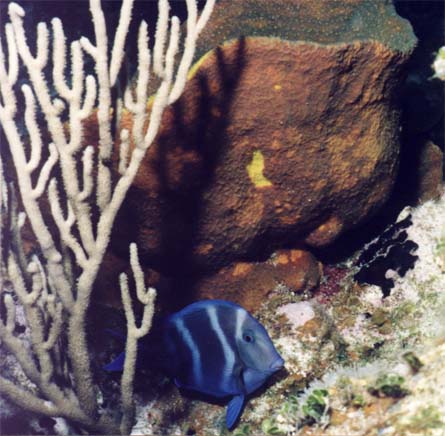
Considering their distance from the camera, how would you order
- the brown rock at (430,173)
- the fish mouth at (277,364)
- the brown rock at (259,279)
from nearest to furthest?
1. the fish mouth at (277,364)
2. the brown rock at (259,279)
3. the brown rock at (430,173)

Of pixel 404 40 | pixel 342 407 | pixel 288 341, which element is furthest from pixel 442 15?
pixel 342 407

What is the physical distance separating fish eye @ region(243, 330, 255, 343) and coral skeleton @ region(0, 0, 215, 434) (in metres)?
0.55

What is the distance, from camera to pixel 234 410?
2.59 metres

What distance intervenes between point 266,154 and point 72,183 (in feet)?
3.52

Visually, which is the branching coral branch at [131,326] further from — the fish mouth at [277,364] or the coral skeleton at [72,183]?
the fish mouth at [277,364]

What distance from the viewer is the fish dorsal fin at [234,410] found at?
2564 mm

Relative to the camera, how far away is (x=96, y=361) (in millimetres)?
3070

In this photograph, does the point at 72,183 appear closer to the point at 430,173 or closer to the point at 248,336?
the point at 248,336

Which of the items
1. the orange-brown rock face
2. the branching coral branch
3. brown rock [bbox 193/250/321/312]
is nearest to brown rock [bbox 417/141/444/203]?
the orange-brown rock face

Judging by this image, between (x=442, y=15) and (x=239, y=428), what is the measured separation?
3660mm

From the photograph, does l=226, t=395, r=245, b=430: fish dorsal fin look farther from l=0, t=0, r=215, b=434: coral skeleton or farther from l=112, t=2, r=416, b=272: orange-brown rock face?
l=112, t=2, r=416, b=272: orange-brown rock face

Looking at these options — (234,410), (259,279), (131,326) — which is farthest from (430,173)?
(131,326)

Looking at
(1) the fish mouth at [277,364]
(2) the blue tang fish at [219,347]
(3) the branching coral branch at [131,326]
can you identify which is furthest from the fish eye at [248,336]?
(3) the branching coral branch at [131,326]

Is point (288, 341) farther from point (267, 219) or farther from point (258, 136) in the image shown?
point (258, 136)
